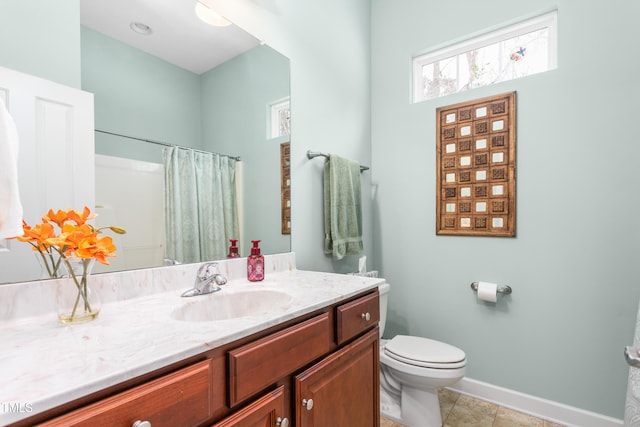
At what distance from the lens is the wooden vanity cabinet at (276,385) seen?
520 millimetres

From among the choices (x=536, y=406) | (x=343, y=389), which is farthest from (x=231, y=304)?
(x=536, y=406)

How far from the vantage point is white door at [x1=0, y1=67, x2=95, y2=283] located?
80cm

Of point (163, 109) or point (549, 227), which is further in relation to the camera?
point (549, 227)

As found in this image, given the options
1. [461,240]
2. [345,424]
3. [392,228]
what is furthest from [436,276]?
[345,424]

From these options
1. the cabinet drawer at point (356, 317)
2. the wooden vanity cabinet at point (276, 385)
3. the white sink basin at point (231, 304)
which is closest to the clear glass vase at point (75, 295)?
the white sink basin at point (231, 304)

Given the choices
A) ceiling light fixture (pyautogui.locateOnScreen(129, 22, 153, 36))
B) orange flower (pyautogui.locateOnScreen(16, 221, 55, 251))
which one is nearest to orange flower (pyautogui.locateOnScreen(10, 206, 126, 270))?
orange flower (pyautogui.locateOnScreen(16, 221, 55, 251))

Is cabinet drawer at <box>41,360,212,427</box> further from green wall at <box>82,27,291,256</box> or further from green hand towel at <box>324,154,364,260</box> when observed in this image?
green hand towel at <box>324,154,364,260</box>

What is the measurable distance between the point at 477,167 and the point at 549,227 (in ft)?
1.68

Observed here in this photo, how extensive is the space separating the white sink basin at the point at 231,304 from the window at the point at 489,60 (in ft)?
5.91

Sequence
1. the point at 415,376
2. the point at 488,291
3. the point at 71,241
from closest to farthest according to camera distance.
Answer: the point at 71,241
the point at 415,376
the point at 488,291

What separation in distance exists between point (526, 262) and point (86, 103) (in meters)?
2.17

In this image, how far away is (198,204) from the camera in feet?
4.10

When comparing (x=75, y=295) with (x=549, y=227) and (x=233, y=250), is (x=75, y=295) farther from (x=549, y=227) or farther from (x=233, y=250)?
(x=549, y=227)

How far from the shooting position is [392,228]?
225 centimetres
